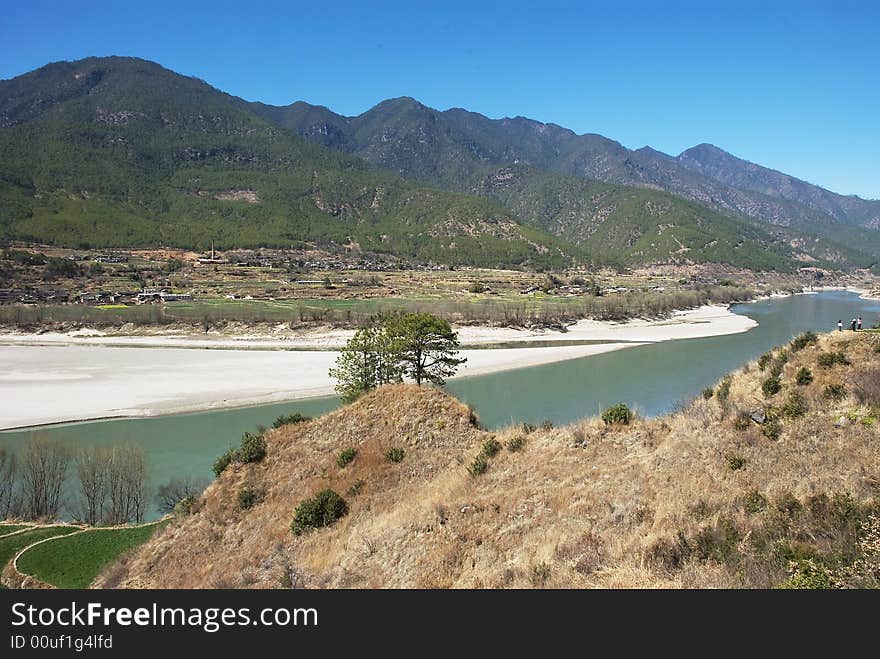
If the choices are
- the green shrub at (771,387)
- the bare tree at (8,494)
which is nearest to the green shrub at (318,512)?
the green shrub at (771,387)

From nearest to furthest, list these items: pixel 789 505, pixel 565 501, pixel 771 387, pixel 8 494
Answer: pixel 789 505 < pixel 565 501 < pixel 771 387 < pixel 8 494

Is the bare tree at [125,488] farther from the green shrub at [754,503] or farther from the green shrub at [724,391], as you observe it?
the green shrub at [724,391]

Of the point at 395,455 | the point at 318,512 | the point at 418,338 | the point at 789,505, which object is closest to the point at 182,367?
the point at 418,338

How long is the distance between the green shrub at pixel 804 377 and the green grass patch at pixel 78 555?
67.3ft

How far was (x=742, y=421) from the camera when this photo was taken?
13.0 metres

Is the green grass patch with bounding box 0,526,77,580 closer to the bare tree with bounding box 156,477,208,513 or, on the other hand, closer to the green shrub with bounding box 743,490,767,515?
the bare tree with bounding box 156,477,208,513

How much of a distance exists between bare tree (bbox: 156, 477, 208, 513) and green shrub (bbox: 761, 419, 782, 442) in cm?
→ 2080

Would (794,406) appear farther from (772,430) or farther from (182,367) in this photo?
(182,367)

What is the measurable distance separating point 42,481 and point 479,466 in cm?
1937

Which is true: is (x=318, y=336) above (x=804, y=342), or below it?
below

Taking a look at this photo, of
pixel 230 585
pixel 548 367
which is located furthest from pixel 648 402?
pixel 230 585

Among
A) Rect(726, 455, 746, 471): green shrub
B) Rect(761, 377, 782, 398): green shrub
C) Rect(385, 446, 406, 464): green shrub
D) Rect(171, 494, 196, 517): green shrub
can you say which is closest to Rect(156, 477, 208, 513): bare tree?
Rect(171, 494, 196, 517): green shrub

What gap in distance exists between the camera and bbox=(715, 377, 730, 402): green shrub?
18.4m

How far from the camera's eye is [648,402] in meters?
39.8
